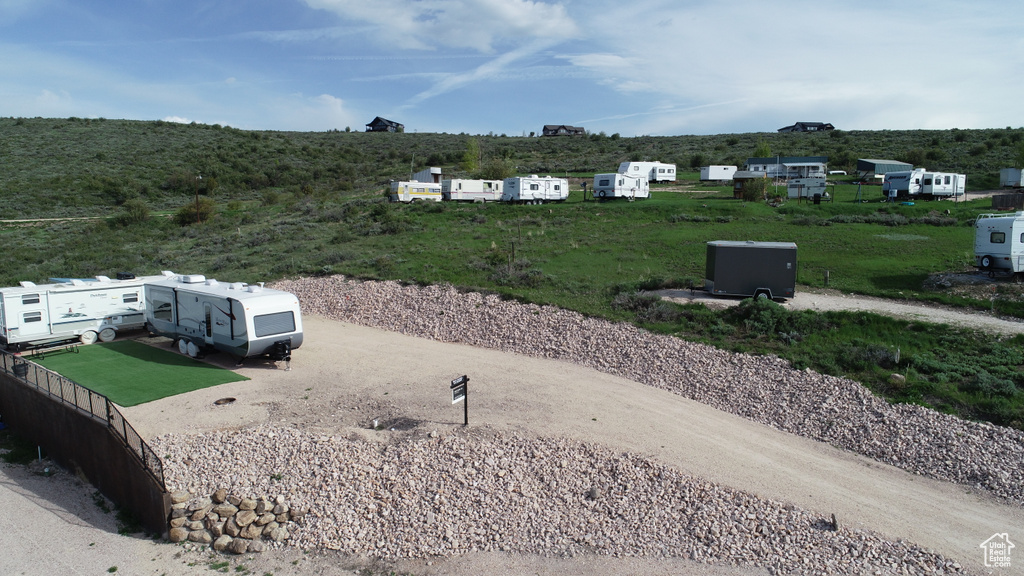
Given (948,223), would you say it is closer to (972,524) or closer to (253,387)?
(972,524)

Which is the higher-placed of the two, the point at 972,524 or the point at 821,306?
the point at 821,306

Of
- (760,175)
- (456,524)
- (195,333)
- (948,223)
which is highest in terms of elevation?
(760,175)

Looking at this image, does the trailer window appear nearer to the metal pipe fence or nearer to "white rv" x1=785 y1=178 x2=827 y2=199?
the metal pipe fence

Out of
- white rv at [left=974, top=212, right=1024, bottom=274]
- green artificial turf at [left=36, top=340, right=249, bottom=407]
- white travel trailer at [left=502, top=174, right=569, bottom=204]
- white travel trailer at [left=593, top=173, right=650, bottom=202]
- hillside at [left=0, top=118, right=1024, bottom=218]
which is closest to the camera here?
green artificial turf at [left=36, top=340, right=249, bottom=407]

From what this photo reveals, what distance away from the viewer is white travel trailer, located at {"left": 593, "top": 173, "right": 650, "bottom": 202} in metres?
41.7

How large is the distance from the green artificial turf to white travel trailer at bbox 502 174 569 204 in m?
27.4

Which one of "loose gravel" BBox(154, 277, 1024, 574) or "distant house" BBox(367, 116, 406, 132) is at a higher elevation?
"distant house" BBox(367, 116, 406, 132)

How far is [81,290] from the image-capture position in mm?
18656

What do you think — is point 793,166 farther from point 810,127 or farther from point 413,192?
point 810,127

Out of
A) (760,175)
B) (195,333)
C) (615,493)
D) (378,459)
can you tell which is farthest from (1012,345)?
(760,175)

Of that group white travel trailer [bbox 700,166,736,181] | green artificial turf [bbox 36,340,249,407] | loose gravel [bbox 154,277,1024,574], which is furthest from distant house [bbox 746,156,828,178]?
green artificial turf [bbox 36,340,249,407]

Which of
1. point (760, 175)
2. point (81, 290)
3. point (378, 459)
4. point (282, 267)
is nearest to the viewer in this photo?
point (378, 459)

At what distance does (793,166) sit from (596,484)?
4662 centimetres

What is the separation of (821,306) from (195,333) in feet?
61.5
